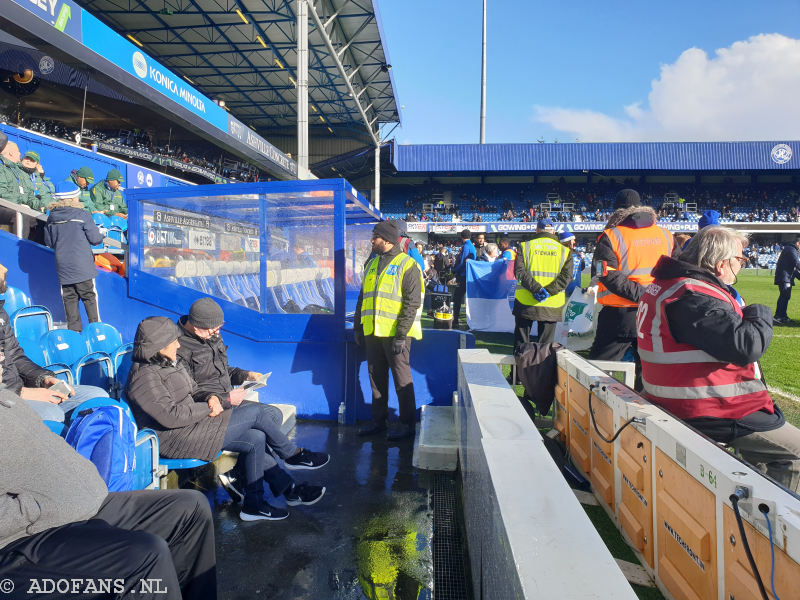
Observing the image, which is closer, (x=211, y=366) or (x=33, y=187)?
(x=211, y=366)

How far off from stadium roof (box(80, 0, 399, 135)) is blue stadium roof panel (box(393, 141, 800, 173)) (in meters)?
7.58

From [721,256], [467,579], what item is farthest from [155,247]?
[721,256]

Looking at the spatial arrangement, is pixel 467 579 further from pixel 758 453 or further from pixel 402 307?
pixel 402 307

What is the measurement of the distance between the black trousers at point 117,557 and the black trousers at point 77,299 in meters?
4.06

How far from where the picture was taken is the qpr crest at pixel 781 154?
32.9 meters

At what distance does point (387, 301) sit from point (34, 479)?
2.70m

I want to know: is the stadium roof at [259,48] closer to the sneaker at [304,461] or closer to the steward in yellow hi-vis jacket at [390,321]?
the steward in yellow hi-vis jacket at [390,321]

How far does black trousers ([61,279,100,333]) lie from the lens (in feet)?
16.8

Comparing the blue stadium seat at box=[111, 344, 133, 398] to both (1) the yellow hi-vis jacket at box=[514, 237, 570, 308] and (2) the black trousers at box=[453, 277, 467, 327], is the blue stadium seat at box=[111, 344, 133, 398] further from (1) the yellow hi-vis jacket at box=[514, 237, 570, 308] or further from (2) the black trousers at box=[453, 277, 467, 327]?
(2) the black trousers at box=[453, 277, 467, 327]

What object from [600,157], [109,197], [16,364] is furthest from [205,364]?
[600,157]

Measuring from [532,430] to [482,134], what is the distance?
31396mm

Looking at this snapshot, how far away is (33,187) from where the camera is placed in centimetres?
763

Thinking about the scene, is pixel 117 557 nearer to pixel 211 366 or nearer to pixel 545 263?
pixel 211 366

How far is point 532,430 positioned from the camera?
1.81 meters
